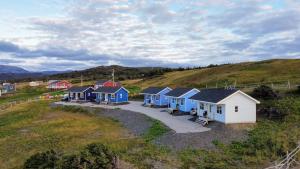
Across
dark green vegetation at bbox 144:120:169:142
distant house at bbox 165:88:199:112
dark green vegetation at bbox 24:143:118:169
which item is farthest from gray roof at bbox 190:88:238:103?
dark green vegetation at bbox 24:143:118:169

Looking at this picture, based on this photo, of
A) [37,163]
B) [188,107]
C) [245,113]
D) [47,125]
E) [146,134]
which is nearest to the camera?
[37,163]

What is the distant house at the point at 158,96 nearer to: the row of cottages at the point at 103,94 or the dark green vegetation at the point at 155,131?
the row of cottages at the point at 103,94

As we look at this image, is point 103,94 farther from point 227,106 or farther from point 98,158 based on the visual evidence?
point 98,158

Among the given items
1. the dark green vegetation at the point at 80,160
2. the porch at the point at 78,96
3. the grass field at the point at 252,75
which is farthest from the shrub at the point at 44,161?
the porch at the point at 78,96

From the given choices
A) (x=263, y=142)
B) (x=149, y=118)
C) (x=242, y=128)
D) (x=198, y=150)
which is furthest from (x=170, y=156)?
(x=149, y=118)

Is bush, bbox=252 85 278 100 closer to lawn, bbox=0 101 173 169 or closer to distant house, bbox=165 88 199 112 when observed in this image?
distant house, bbox=165 88 199 112

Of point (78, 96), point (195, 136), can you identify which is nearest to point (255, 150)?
point (195, 136)

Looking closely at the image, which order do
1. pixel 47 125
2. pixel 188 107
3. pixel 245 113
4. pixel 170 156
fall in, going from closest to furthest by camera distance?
pixel 170 156, pixel 245 113, pixel 47 125, pixel 188 107

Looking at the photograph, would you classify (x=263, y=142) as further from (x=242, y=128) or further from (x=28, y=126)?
(x=28, y=126)
